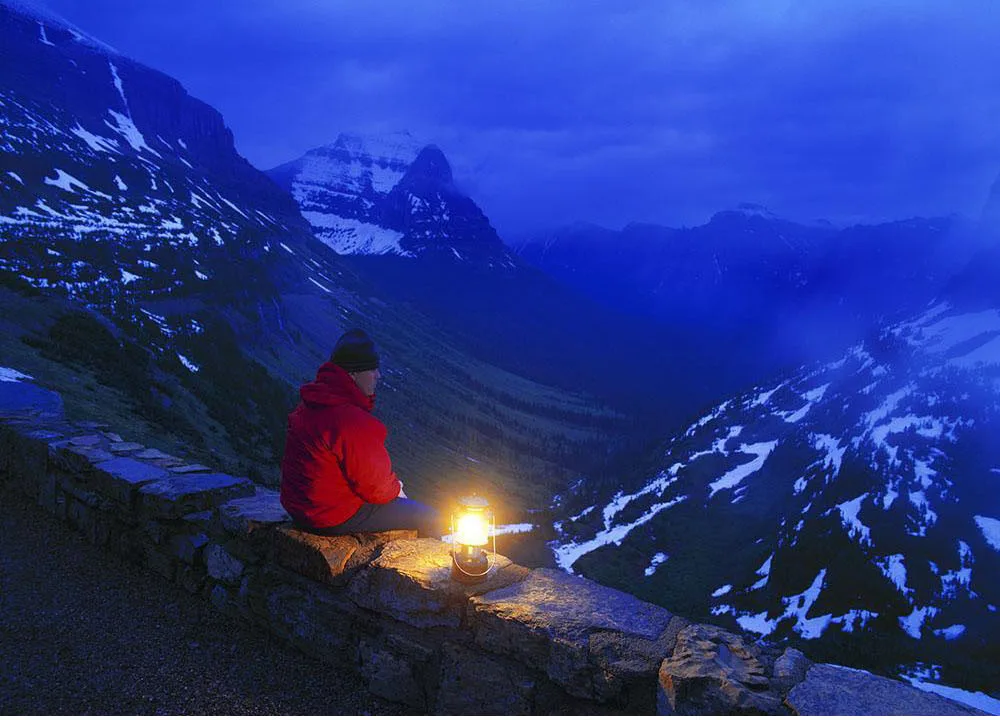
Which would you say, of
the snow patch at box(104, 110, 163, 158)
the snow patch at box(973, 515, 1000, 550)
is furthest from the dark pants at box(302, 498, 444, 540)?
the snow patch at box(104, 110, 163, 158)

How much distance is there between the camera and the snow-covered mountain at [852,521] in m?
37.5

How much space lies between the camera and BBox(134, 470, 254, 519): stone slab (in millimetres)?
6465

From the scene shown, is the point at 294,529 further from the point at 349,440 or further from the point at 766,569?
the point at 766,569

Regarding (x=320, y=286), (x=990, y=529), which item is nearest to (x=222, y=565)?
(x=990, y=529)

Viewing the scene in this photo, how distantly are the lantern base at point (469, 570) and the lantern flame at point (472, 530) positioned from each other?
143 mm

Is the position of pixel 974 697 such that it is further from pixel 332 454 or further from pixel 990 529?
pixel 332 454

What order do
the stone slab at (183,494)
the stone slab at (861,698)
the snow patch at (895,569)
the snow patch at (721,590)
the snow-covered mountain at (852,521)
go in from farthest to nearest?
1. the snow patch at (721,590)
2. the snow patch at (895,569)
3. the snow-covered mountain at (852,521)
4. the stone slab at (183,494)
5. the stone slab at (861,698)

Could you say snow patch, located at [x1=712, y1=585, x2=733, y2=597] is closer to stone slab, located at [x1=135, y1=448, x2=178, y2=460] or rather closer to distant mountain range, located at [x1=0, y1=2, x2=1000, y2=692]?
distant mountain range, located at [x1=0, y1=2, x2=1000, y2=692]

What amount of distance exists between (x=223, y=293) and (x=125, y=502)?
262ft

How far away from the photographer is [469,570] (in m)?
5.00

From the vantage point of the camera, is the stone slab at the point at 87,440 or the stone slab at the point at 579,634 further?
the stone slab at the point at 87,440

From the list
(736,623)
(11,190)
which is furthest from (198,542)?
(11,190)

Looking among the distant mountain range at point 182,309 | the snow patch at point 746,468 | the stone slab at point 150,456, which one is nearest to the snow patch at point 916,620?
the snow patch at point 746,468

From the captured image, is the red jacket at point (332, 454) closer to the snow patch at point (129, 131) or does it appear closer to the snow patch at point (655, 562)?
the snow patch at point (655, 562)
